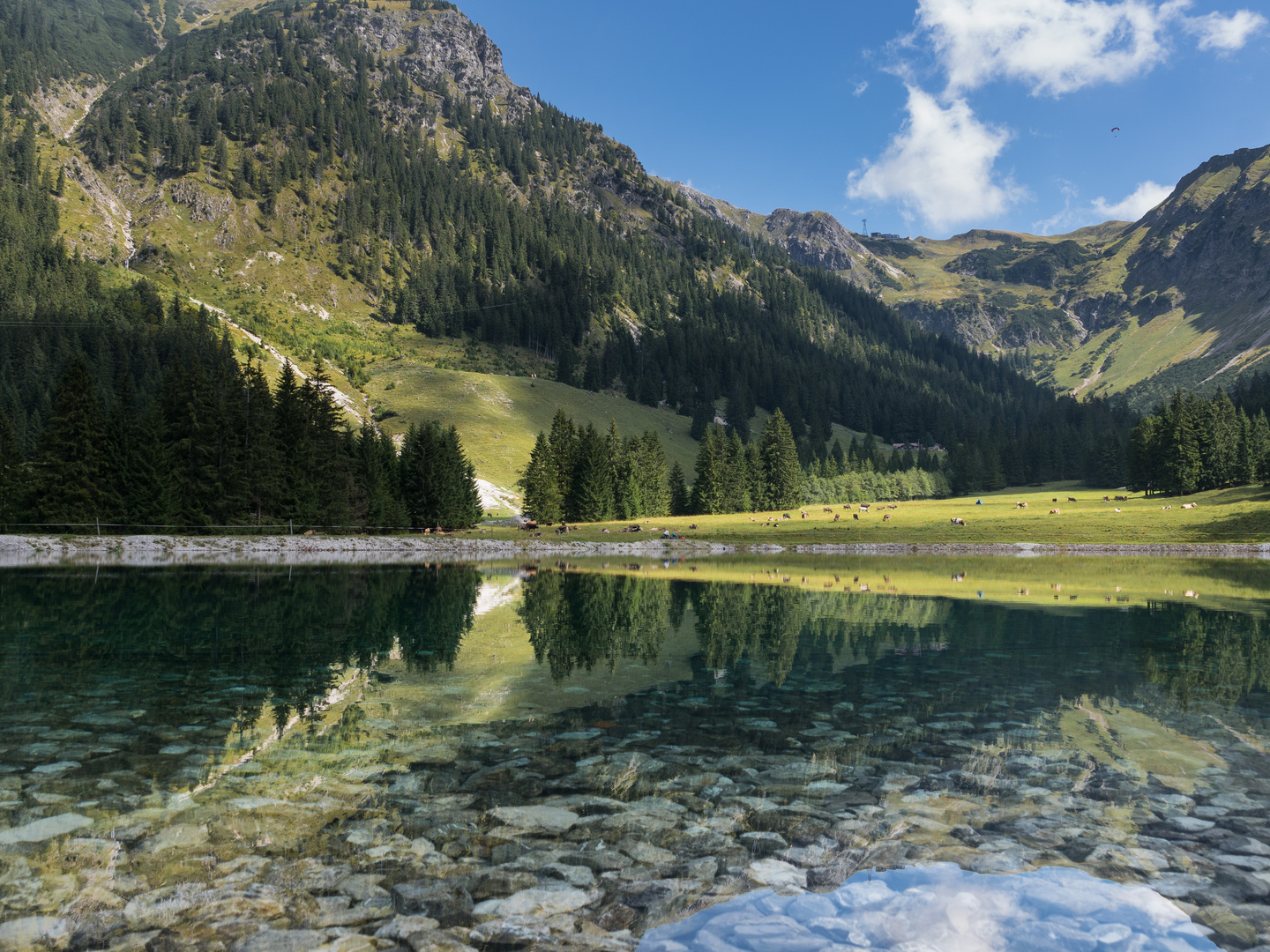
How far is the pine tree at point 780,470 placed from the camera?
139375 mm

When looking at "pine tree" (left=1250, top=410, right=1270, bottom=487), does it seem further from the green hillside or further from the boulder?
the boulder

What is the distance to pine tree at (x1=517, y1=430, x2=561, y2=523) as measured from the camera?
340 ft

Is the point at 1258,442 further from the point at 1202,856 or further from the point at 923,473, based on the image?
the point at 1202,856

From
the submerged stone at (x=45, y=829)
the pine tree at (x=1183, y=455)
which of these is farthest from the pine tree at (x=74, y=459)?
the pine tree at (x=1183, y=455)

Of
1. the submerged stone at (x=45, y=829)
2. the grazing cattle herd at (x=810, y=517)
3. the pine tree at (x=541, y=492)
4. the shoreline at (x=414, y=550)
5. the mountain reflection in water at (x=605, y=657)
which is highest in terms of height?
the pine tree at (x=541, y=492)

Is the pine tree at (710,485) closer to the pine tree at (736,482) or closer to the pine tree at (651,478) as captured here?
the pine tree at (736,482)

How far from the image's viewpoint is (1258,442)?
119 meters

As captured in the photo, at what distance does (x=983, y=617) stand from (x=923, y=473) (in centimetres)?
16573

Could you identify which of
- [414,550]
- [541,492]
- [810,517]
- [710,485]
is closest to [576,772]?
[414,550]

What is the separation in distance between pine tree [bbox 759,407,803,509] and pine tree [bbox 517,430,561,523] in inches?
1937

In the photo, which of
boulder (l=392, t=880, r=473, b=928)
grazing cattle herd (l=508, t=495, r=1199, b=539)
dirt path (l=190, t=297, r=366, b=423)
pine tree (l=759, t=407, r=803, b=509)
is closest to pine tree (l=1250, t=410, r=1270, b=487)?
grazing cattle herd (l=508, t=495, r=1199, b=539)

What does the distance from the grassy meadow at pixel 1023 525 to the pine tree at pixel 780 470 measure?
77.4 ft

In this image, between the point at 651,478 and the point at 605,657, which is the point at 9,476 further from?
the point at 651,478

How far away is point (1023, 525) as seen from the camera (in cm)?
9138
